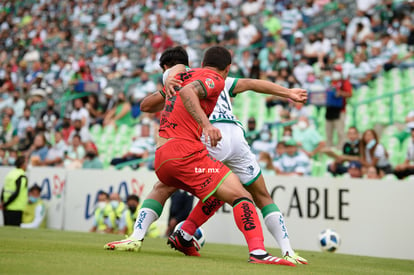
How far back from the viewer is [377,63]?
1756 cm

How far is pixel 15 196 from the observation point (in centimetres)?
1434

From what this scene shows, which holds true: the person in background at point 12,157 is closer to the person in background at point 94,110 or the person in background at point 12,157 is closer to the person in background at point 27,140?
the person in background at point 27,140

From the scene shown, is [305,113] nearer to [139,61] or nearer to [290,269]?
[139,61]

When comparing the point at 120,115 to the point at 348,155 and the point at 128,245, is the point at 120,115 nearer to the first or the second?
the point at 348,155

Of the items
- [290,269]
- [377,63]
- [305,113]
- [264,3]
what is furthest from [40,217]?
[264,3]

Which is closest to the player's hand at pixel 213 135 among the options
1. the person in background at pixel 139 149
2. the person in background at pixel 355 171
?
the person in background at pixel 355 171

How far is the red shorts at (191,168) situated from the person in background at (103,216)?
24.5ft

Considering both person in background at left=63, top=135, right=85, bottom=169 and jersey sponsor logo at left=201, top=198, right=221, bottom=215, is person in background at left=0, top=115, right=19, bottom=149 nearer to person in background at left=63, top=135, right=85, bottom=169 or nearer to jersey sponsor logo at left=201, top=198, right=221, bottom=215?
person in background at left=63, top=135, right=85, bottom=169

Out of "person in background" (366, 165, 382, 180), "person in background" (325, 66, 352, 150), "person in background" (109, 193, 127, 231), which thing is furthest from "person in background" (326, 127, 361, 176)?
"person in background" (109, 193, 127, 231)

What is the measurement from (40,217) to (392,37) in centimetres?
985

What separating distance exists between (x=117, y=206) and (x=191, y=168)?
306 inches

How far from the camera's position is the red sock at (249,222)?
606 centimetres

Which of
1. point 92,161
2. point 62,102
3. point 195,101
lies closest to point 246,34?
point 62,102

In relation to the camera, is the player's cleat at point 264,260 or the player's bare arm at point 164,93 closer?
the player's cleat at point 264,260
